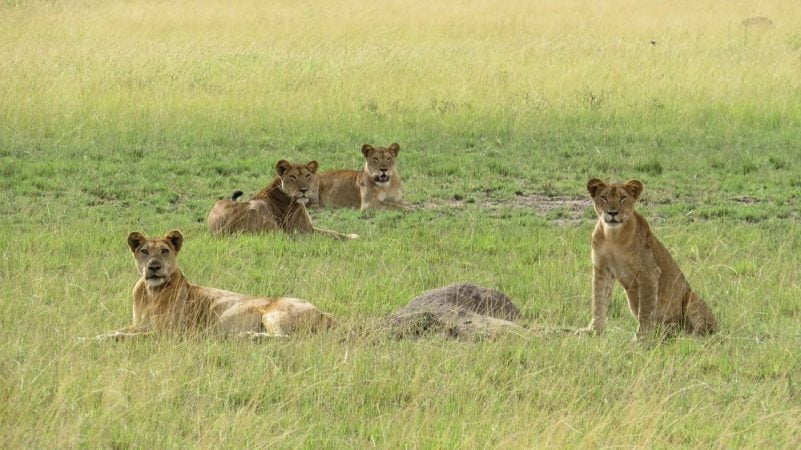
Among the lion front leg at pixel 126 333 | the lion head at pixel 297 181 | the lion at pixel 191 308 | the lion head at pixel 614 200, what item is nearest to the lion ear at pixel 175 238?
the lion at pixel 191 308

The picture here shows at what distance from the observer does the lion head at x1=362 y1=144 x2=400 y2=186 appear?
11945mm

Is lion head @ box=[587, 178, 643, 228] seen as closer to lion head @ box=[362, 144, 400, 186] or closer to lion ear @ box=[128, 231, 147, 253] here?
lion ear @ box=[128, 231, 147, 253]

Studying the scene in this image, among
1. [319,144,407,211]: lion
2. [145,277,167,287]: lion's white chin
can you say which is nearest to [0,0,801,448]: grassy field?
[319,144,407,211]: lion

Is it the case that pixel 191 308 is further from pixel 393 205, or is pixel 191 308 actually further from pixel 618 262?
pixel 393 205

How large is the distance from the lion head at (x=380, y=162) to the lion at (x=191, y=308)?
458cm

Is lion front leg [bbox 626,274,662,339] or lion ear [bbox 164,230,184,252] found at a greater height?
lion ear [bbox 164,230,184,252]

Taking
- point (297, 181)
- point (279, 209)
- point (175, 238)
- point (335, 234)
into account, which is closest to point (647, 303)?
point (175, 238)

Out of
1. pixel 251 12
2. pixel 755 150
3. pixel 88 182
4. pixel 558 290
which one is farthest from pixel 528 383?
pixel 251 12

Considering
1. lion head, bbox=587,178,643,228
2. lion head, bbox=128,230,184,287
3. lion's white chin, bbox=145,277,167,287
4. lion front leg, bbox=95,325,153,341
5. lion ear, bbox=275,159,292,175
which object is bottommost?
lion front leg, bbox=95,325,153,341

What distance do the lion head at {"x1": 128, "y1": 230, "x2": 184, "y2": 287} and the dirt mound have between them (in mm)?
1194

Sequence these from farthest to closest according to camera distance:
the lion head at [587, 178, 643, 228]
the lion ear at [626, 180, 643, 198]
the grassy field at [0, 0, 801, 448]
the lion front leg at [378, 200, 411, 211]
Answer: the lion front leg at [378, 200, 411, 211] < the lion ear at [626, 180, 643, 198] < the lion head at [587, 178, 643, 228] < the grassy field at [0, 0, 801, 448]

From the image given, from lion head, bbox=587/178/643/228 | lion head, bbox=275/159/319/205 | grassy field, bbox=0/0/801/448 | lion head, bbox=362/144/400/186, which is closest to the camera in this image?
grassy field, bbox=0/0/801/448

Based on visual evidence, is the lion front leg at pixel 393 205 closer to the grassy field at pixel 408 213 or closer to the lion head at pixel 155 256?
the grassy field at pixel 408 213

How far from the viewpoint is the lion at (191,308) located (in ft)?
23.2
